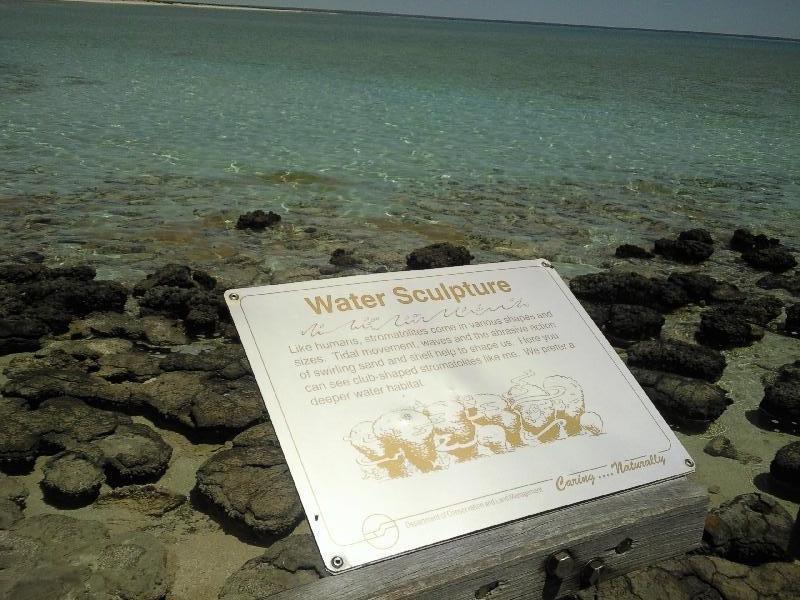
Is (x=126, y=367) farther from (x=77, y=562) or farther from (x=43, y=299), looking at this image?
(x=77, y=562)

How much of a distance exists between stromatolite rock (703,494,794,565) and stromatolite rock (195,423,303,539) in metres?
1.95

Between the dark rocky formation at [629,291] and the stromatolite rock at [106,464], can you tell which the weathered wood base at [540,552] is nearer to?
the stromatolite rock at [106,464]

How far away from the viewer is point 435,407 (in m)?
2.39

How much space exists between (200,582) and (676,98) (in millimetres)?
26481

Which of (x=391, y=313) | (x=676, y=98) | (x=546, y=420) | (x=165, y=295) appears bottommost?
(x=676, y=98)

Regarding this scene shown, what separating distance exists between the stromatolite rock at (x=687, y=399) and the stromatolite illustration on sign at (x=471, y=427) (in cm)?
223

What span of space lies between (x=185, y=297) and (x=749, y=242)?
636 centimetres

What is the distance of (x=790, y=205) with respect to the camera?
36.2 feet

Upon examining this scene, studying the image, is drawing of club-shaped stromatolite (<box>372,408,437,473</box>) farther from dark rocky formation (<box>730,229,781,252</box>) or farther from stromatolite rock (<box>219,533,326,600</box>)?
dark rocky formation (<box>730,229,781,252</box>)

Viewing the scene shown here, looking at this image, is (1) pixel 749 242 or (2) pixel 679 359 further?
(1) pixel 749 242

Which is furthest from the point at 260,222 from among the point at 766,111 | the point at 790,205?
the point at 766,111

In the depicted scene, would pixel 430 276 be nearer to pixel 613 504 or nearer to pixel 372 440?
pixel 372 440

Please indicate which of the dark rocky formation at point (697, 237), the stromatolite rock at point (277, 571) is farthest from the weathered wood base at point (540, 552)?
the dark rocky formation at point (697, 237)

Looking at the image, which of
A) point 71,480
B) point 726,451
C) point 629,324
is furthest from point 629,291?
point 71,480
